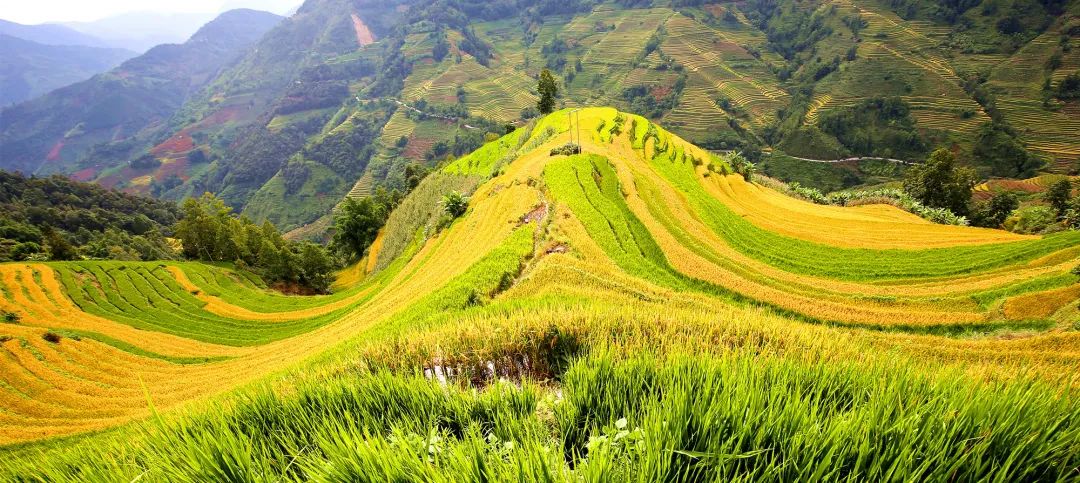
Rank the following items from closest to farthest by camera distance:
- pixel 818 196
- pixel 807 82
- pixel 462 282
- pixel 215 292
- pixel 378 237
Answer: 1. pixel 462 282
2. pixel 215 292
3. pixel 818 196
4. pixel 378 237
5. pixel 807 82

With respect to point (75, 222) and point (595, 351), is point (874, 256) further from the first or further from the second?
point (75, 222)

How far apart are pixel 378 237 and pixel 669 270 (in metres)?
62.4

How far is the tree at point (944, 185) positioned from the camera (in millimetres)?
50438

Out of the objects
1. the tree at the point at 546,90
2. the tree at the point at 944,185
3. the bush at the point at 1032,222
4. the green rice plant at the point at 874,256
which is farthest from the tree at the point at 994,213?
the tree at the point at 546,90

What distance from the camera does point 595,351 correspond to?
4.86 meters

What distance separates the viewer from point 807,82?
180 meters

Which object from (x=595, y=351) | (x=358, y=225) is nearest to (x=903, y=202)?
(x=595, y=351)

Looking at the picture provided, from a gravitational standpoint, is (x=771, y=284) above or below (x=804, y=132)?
below

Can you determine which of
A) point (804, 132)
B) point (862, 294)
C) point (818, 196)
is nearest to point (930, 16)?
point (804, 132)

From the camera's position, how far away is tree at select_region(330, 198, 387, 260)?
72.8 m

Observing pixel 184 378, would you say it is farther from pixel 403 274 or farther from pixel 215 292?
pixel 215 292

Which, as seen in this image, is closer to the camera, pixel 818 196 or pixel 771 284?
pixel 771 284

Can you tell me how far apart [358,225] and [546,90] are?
134 ft

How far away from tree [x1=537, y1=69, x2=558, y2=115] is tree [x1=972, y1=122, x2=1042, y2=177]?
123179 millimetres
